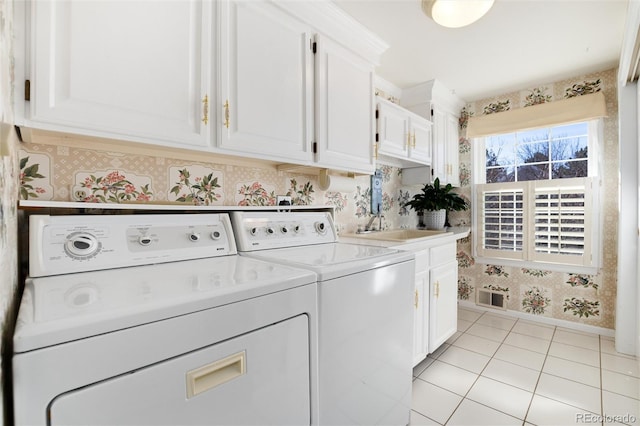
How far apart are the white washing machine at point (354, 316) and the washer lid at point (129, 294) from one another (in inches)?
6.6

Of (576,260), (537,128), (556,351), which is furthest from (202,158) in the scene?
(576,260)

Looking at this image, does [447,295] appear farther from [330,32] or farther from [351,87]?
[330,32]

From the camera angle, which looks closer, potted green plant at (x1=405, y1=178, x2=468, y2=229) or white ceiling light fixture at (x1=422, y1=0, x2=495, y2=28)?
white ceiling light fixture at (x1=422, y1=0, x2=495, y2=28)

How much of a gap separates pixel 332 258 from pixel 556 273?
9.93 feet

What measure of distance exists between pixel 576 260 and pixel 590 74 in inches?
70.0

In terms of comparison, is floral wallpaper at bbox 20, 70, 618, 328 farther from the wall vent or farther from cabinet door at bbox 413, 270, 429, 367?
cabinet door at bbox 413, 270, 429, 367

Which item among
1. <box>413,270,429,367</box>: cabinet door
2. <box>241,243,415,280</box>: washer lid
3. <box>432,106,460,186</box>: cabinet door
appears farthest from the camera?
<box>432,106,460,186</box>: cabinet door

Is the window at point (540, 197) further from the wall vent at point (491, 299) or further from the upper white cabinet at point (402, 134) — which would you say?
the upper white cabinet at point (402, 134)

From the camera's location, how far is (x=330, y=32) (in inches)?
67.9

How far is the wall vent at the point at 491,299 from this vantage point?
3.28 meters

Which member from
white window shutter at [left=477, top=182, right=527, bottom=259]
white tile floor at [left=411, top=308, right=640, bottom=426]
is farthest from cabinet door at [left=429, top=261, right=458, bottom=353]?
white window shutter at [left=477, top=182, right=527, bottom=259]

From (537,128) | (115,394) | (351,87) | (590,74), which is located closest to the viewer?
(115,394)

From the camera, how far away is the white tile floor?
65.8 inches

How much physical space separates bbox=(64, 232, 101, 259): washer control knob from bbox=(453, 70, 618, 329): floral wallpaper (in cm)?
355
